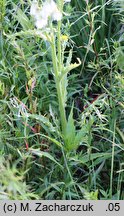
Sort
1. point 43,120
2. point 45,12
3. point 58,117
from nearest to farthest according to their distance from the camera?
point 45,12
point 43,120
point 58,117

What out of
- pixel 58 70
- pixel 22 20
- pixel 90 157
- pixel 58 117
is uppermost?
pixel 22 20

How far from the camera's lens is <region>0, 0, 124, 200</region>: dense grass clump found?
181cm

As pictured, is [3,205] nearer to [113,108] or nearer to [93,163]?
[93,163]

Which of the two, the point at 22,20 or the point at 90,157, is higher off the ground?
the point at 22,20

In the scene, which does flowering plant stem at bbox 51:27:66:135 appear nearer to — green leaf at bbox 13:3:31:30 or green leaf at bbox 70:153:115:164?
green leaf at bbox 70:153:115:164

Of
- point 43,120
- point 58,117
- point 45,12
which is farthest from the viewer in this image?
point 58,117

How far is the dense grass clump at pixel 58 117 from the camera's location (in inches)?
71.2

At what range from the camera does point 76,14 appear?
2.46 meters

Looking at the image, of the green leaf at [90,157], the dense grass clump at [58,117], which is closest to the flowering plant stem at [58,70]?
the dense grass clump at [58,117]

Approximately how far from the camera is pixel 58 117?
2.10m

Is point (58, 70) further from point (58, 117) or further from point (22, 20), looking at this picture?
point (22, 20)

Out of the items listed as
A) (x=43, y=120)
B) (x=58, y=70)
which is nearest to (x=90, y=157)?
(x=43, y=120)

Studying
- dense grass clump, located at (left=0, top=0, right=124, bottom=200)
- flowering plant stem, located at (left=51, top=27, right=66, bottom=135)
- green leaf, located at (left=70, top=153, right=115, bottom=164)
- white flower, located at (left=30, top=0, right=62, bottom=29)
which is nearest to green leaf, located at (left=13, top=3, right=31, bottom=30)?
dense grass clump, located at (left=0, top=0, right=124, bottom=200)

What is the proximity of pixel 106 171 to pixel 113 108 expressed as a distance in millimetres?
292
